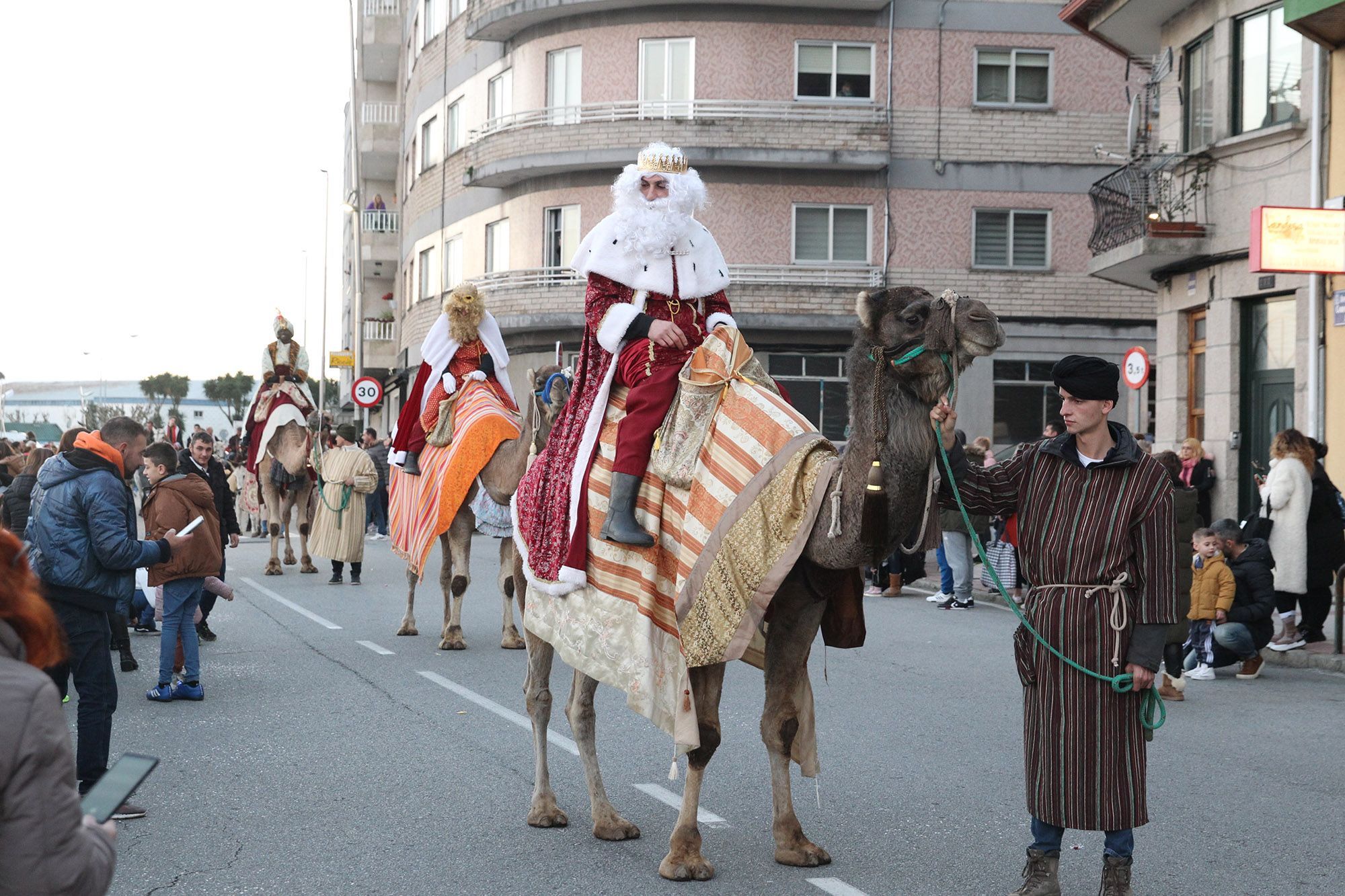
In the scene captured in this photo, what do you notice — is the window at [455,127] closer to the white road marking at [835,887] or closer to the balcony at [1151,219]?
the balcony at [1151,219]

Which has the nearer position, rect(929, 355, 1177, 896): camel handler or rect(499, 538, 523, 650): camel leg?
rect(929, 355, 1177, 896): camel handler

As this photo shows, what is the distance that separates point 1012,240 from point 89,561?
28092 millimetres

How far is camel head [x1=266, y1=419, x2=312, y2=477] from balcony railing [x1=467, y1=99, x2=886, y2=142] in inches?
605

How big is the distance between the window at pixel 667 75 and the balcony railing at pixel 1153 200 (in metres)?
11.9

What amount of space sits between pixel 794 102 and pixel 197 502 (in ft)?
79.7

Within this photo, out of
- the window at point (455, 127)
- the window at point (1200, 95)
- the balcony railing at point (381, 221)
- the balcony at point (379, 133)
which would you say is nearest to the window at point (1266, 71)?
the window at point (1200, 95)

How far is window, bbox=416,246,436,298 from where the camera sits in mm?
40594

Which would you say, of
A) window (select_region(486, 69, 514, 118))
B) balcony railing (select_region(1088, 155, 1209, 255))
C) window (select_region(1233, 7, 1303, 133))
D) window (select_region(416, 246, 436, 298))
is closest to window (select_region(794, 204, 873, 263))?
window (select_region(486, 69, 514, 118))

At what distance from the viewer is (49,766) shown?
2.51m

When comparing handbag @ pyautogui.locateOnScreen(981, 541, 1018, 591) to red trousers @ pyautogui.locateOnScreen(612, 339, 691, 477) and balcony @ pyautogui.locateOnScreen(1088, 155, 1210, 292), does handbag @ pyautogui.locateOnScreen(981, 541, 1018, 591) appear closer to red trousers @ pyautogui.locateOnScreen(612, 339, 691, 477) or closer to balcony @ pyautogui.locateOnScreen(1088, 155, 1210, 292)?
balcony @ pyautogui.locateOnScreen(1088, 155, 1210, 292)

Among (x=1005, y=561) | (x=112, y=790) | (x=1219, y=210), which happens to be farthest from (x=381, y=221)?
(x=112, y=790)

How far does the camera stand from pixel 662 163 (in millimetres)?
6457

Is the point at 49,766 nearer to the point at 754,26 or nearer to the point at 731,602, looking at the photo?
the point at 731,602

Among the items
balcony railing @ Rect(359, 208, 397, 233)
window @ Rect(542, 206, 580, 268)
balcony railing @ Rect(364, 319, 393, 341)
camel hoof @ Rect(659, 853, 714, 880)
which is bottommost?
camel hoof @ Rect(659, 853, 714, 880)
